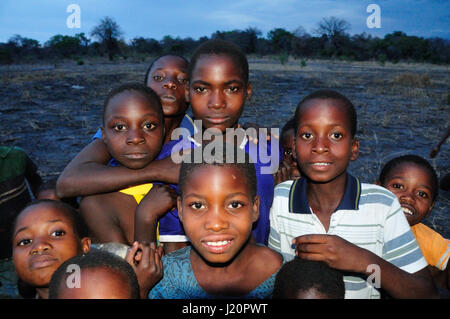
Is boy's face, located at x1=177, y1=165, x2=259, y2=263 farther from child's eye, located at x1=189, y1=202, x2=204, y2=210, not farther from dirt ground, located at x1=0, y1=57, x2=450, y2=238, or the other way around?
dirt ground, located at x1=0, y1=57, x2=450, y2=238

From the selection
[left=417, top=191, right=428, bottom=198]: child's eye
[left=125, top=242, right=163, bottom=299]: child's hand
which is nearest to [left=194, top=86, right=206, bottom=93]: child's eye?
[left=125, top=242, right=163, bottom=299]: child's hand

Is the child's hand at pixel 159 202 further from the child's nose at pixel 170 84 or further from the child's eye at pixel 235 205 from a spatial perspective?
the child's nose at pixel 170 84

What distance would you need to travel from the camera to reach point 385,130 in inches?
298

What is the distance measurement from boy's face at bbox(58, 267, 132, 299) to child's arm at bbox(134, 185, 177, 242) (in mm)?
563

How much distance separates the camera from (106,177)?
2105 mm

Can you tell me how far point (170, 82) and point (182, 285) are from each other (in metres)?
1.52

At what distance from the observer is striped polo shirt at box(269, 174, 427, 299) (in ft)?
5.87

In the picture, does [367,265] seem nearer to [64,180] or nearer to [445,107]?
[64,180]

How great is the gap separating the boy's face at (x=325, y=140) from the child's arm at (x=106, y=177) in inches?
30.1

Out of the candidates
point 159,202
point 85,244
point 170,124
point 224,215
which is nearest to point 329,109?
point 224,215

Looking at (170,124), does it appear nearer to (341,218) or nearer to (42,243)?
(42,243)

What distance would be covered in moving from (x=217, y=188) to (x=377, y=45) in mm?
42683

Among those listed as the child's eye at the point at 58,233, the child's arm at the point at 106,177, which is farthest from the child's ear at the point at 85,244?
the child's arm at the point at 106,177

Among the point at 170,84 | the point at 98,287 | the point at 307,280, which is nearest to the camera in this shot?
the point at 98,287
